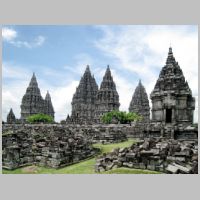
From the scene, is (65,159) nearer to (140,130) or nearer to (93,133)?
(93,133)

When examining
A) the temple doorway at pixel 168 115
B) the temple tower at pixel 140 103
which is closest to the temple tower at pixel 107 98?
the temple tower at pixel 140 103

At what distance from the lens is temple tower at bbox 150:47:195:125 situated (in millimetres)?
27766

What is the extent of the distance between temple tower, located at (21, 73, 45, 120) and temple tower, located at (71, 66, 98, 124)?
34.6ft

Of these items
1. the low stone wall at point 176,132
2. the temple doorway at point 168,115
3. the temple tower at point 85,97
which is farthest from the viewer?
the temple tower at point 85,97

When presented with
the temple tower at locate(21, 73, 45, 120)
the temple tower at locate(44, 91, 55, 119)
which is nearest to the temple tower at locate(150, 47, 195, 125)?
the temple tower at locate(21, 73, 45, 120)

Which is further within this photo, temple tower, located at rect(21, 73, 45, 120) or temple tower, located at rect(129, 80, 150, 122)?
temple tower, located at rect(21, 73, 45, 120)

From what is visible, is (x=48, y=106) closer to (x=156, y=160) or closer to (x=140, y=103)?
(x=140, y=103)

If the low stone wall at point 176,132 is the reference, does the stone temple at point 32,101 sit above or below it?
above

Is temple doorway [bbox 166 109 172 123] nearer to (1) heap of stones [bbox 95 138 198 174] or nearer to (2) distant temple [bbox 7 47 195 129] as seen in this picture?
(2) distant temple [bbox 7 47 195 129]

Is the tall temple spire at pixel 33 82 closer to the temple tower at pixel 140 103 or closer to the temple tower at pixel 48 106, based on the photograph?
the temple tower at pixel 48 106

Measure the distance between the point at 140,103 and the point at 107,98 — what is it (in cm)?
832

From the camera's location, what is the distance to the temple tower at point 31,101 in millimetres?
67938

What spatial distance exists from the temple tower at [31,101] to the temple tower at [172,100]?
44740mm

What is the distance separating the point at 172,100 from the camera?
91.1ft
